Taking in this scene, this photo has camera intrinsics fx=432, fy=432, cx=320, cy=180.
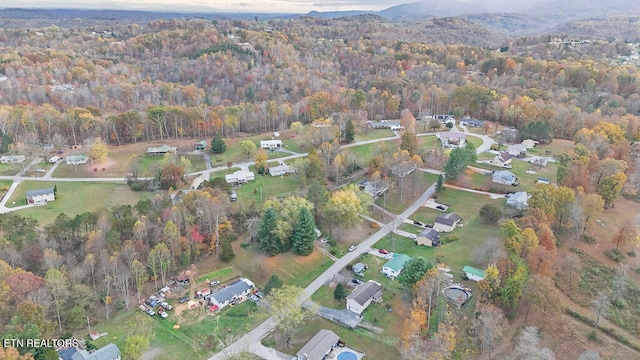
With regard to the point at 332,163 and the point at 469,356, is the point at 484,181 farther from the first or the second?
the point at 469,356

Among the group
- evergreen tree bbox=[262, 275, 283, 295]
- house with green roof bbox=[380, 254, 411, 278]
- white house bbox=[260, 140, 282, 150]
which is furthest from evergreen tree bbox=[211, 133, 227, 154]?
house with green roof bbox=[380, 254, 411, 278]

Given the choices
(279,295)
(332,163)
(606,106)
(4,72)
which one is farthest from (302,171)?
(4,72)

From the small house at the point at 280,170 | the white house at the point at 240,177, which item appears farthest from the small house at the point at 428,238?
the white house at the point at 240,177

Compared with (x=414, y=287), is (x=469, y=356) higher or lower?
lower

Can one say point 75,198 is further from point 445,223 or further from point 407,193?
point 445,223

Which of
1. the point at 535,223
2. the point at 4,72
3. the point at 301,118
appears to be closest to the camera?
the point at 535,223

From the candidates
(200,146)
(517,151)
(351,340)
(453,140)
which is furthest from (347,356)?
(200,146)

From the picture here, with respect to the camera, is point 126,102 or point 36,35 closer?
point 126,102
